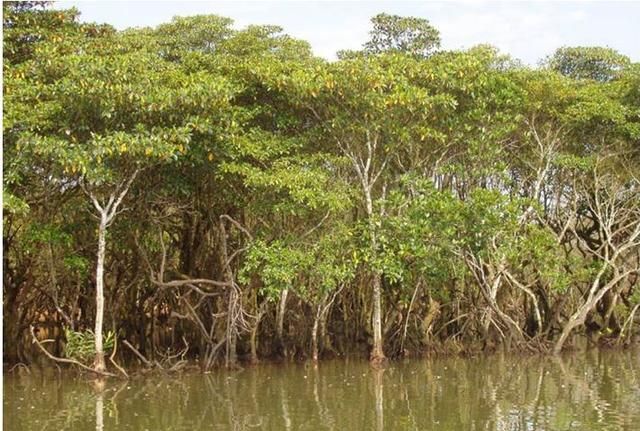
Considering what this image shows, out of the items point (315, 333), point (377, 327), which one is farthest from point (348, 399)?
point (315, 333)

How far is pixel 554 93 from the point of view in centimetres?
1694

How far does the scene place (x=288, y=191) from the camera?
1441 cm

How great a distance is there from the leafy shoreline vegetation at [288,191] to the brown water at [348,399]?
123 cm

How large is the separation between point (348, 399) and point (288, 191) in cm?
436

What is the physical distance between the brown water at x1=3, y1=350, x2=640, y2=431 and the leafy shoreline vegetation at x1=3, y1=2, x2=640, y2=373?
1.23 meters

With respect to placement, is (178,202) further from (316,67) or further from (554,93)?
(554,93)

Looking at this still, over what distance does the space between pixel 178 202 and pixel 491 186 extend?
23.5 feet

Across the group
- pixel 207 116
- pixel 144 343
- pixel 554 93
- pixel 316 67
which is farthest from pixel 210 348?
pixel 554 93

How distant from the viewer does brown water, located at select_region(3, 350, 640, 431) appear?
9500 mm

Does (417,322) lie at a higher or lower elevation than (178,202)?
lower

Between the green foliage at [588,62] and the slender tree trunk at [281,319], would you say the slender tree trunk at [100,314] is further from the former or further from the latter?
the green foliage at [588,62]

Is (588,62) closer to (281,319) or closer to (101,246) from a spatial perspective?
(281,319)

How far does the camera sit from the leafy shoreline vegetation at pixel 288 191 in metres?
13.3

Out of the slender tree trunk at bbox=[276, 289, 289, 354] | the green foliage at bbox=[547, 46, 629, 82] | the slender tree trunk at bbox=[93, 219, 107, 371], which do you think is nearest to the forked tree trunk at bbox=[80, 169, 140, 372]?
the slender tree trunk at bbox=[93, 219, 107, 371]
